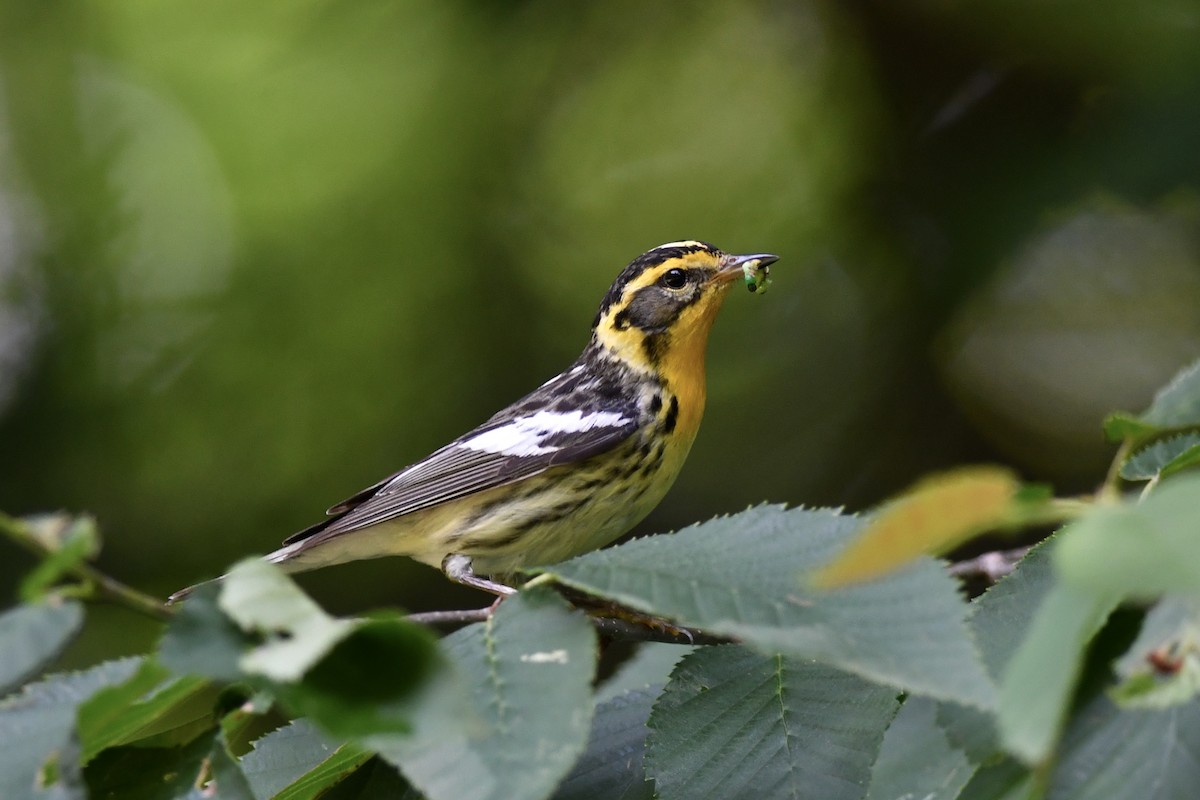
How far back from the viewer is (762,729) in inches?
61.1

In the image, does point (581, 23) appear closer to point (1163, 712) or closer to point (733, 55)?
point (733, 55)

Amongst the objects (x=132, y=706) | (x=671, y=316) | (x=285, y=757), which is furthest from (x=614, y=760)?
(x=671, y=316)

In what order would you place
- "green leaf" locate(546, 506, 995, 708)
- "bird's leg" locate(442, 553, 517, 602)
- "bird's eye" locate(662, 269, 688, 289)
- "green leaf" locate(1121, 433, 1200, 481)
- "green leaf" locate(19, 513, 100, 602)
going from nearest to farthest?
"green leaf" locate(19, 513, 100, 602), "green leaf" locate(546, 506, 995, 708), "green leaf" locate(1121, 433, 1200, 481), "bird's leg" locate(442, 553, 517, 602), "bird's eye" locate(662, 269, 688, 289)

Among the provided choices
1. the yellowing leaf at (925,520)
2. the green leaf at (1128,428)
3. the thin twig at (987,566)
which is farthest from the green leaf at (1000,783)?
the thin twig at (987,566)

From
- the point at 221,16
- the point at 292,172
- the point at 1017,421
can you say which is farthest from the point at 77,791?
the point at 1017,421

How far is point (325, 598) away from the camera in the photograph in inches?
216

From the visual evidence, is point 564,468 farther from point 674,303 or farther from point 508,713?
point 508,713

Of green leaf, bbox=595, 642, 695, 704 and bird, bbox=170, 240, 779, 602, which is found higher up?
bird, bbox=170, 240, 779, 602

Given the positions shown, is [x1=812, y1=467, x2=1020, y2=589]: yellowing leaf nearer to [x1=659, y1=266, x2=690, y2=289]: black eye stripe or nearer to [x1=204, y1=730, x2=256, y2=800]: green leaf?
[x1=204, y1=730, x2=256, y2=800]: green leaf

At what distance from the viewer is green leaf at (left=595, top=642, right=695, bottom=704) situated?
2.42m

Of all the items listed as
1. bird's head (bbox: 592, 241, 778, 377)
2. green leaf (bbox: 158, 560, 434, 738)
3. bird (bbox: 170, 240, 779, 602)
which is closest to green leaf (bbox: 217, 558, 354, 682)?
green leaf (bbox: 158, 560, 434, 738)

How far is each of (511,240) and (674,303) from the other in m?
2.20

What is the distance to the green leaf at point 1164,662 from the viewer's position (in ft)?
3.14

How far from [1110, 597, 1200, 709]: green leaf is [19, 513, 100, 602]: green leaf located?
3.01 ft
